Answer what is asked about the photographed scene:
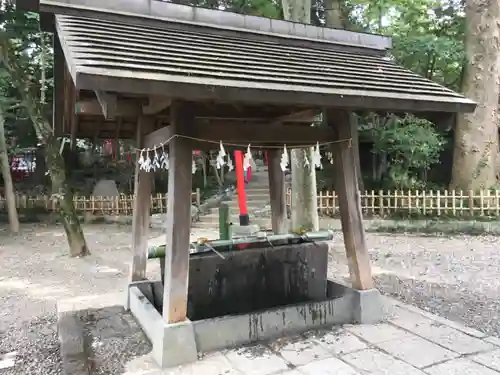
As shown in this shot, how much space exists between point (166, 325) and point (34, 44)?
1342 centimetres

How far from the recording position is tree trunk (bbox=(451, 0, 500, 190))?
13008 millimetres

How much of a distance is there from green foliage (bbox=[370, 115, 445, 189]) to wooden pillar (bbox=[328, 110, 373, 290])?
7.84 meters

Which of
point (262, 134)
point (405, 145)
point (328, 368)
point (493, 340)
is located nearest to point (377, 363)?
point (328, 368)

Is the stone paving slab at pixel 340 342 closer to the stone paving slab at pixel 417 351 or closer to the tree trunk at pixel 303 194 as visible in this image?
the stone paving slab at pixel 417 351

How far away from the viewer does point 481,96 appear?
1316cm

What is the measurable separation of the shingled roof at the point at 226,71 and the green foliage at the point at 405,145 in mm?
7447

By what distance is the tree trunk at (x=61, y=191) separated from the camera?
9289 mm

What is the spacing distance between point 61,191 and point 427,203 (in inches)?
402

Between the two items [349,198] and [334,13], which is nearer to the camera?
[349,198]

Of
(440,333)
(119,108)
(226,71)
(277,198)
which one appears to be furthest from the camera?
(277,198)

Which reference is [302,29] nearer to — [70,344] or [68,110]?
[68,110]

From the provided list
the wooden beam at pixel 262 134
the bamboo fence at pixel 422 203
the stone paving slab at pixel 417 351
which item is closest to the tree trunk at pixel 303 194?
the bamboo fence at pixel 422 203

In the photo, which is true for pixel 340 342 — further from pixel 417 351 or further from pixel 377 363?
pixel 417 351

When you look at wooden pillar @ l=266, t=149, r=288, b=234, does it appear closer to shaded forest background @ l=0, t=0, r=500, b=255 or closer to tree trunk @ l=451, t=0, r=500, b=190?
shaded forest background @ l=0, t=0, r=500, b=255
